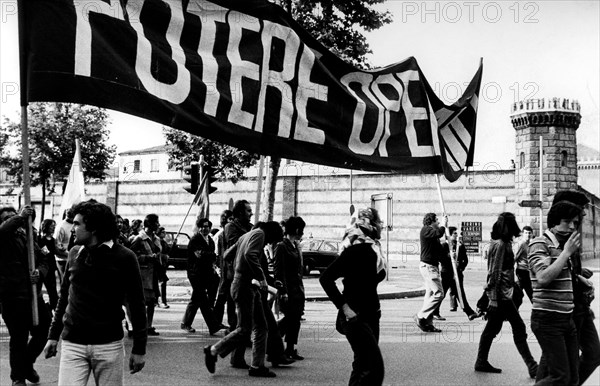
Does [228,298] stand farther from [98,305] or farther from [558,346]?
[98,305]

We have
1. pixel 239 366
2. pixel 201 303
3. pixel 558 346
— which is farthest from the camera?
pixel 201 303

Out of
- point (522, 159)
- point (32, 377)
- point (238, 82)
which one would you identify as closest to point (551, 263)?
point (238, 82)

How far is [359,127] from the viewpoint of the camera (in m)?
7.75

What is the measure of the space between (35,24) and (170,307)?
420 inches

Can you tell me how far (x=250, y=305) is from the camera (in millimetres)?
7914

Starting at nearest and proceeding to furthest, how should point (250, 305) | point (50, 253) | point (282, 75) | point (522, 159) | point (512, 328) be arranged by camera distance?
point (282, 75), point (250, 305), point (512, 328), point (50, 253), point (522, 159)

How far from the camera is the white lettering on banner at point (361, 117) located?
25.1ft

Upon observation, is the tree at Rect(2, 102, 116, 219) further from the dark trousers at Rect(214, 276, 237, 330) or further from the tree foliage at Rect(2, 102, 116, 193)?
the dark trousers at Rect(214, 276, 237, 330)

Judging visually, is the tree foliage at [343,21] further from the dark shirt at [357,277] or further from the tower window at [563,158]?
the tower window at [563,158]

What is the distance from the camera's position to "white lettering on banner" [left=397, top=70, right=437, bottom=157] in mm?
8180

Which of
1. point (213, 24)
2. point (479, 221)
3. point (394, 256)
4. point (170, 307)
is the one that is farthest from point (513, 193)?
point (213, 24)

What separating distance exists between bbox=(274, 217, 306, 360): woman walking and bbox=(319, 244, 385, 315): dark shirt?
3084 mm

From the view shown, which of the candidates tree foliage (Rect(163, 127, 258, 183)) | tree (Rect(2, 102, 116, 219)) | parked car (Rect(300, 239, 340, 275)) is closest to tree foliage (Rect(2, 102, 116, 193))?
tree (Rect(2, 102, 116, 219))

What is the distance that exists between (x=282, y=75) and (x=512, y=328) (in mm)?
3668
